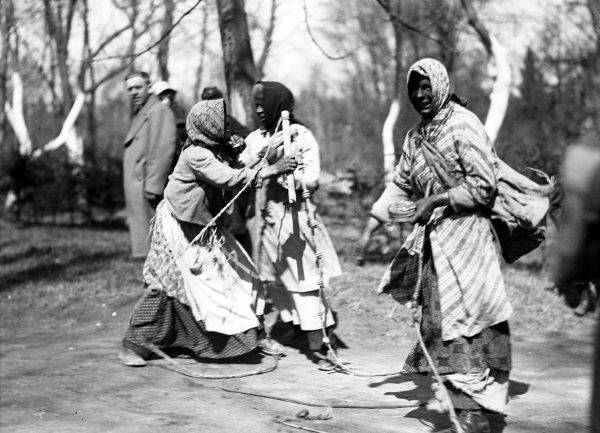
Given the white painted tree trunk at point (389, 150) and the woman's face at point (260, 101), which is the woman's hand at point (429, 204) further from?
the white painted tree trunk at point (389, 150)

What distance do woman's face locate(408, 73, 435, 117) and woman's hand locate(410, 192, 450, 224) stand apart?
0.49 metres

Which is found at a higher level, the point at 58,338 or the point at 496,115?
the point at 496,115

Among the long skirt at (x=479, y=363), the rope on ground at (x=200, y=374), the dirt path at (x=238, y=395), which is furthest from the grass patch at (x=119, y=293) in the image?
the long skirt at (x=479, y=363)

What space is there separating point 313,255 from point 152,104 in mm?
2870

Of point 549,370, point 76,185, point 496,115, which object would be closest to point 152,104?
point 549,370

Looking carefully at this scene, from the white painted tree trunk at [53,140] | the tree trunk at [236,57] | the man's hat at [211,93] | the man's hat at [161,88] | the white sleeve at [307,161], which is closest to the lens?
the white sleeve at [307,161]

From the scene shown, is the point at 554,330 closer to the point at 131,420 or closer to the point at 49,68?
the point at 131,420

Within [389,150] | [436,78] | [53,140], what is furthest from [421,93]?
[53,140]

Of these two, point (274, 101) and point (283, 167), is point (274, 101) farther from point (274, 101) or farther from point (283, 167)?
point (283, 167)

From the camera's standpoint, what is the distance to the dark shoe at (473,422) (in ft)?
15.6

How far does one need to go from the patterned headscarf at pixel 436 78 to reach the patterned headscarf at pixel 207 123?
2.02 m

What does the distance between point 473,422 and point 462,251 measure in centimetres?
92

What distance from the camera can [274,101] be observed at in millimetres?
6688

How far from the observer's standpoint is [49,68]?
1209 inches
